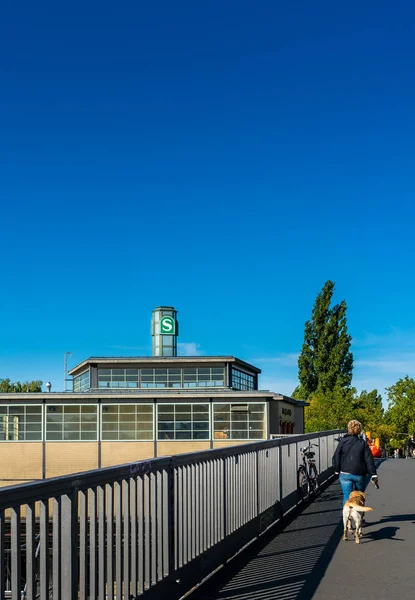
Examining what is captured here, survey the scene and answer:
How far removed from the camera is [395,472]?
23.3 metres

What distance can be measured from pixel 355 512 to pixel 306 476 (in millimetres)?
4886

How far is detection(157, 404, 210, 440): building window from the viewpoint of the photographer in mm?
49844

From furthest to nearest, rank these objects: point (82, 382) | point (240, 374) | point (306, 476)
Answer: point (82, 382), point (240, 374), point (306, 476)

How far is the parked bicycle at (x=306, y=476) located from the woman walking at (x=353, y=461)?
140 inches

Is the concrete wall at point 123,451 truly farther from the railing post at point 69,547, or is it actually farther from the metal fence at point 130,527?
the railing post at point 69,547

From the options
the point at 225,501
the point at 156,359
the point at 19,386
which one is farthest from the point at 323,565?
the point at 19,386

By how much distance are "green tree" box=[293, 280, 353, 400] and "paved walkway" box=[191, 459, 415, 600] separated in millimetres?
65946

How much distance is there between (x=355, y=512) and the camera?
974 cm

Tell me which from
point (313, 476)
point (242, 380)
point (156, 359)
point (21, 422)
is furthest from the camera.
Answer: point (242, 380)

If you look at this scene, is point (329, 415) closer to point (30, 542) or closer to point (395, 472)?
point (395, 472)

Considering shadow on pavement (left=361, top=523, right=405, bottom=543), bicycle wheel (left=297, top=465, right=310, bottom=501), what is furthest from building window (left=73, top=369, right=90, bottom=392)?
shadow on pavement (left=361, top=523, right=405, bottom=543)

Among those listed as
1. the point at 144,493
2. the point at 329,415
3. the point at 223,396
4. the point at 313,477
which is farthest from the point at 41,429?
the point at 144,493

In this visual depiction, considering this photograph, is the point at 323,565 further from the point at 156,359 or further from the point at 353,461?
the point at 156,359

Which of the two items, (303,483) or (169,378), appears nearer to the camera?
(303,483)
